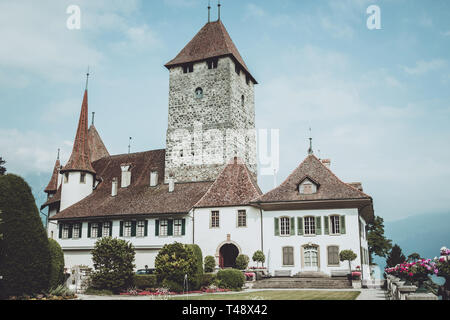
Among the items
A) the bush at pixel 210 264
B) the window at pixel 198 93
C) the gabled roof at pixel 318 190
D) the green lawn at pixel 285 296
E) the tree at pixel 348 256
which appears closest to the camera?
the green lawn at pixel 285 296

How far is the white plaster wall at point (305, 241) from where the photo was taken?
32062 mm

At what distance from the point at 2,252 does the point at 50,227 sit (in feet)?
96.6

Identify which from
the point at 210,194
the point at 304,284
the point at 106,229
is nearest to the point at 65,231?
the point at 106,229

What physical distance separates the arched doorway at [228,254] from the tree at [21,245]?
768 inches

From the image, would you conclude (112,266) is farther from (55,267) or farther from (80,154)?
(80,154)

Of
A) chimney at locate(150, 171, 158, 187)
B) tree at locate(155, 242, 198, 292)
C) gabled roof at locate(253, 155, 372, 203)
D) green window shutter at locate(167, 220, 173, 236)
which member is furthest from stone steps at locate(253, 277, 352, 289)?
chimney at locate(150, 171, 158, 187)

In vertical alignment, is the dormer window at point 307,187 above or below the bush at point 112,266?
above

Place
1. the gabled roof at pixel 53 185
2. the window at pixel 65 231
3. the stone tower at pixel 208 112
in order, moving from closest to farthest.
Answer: the window at pixel 65 231 → the stone tower at pixel 208 112 → the gabled roof at pixel 53 185

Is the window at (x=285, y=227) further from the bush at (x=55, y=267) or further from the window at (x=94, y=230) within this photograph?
the bush at (x=55, y=267)

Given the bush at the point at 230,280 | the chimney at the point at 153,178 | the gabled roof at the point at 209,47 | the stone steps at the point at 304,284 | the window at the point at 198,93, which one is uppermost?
the gabled roof at the point at 209,47

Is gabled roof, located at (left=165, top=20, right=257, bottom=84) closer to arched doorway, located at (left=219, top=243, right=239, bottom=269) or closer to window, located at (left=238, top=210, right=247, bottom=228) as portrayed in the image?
window, located at (left=238, top=210, right=247, bottom=228)

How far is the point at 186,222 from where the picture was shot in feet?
123

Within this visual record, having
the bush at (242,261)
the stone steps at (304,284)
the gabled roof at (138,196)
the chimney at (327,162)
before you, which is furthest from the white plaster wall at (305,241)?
the gabled roof at (138,196)

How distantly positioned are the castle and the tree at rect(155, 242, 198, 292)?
8160mm
